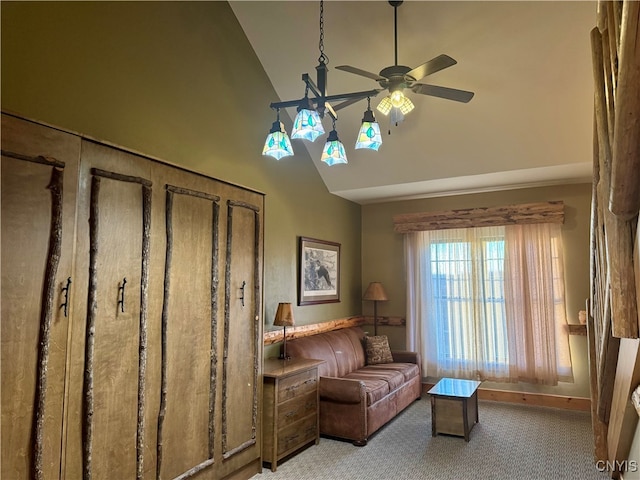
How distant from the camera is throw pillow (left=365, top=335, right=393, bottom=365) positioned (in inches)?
206

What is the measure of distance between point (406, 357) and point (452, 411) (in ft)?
4.45

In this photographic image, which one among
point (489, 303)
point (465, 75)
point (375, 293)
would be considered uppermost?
point (465, 75)

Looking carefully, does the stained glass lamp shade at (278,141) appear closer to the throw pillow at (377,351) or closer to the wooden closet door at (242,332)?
the wooden closet door at (242,332)

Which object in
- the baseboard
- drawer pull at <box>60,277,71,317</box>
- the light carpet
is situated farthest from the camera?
the baseboard

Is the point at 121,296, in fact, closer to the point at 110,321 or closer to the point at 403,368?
the point at 110,321

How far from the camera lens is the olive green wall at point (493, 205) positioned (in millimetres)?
4922

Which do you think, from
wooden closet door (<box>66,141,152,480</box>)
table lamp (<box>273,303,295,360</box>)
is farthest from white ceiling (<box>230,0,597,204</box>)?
wooden closet door (<box>66,141,152,480</box>)

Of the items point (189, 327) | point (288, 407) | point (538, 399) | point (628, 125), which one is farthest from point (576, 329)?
point (189, 327)

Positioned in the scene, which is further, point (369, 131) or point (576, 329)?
point (576, 329)

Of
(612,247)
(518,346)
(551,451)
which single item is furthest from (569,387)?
(612,247)

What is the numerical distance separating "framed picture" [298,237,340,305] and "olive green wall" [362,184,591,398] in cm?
83

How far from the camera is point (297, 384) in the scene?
3.58 metres

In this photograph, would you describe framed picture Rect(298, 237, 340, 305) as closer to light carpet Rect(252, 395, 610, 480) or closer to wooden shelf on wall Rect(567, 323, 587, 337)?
light carpet Rect(252, 395, 610, 480)

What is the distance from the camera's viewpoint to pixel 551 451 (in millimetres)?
3656
